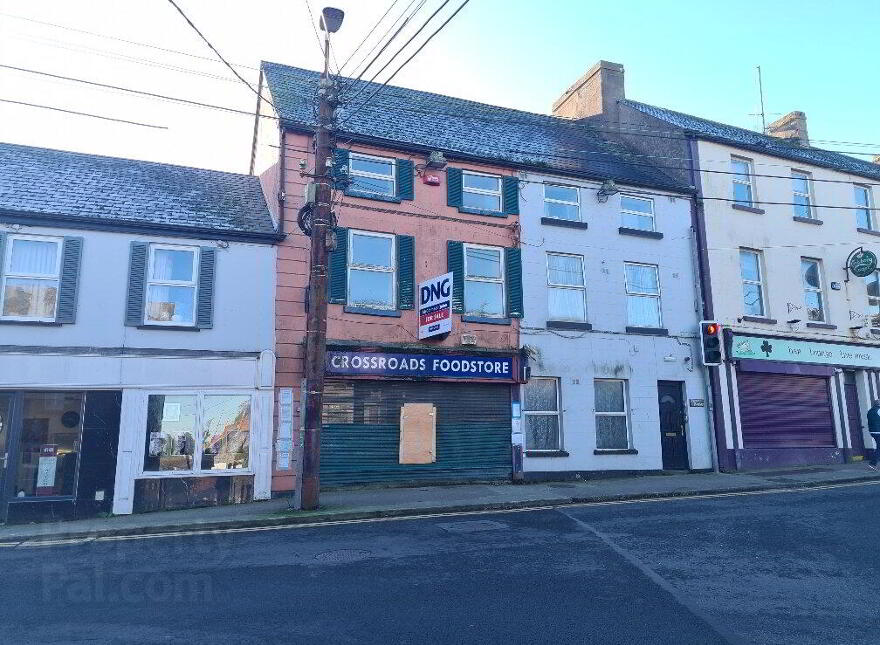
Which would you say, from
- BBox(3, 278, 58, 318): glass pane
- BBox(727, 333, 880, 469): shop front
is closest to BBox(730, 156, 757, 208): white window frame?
BBox(727, 333, 880, 469): shop front

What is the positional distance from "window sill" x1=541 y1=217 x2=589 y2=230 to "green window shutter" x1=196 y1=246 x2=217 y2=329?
9276 millimetres

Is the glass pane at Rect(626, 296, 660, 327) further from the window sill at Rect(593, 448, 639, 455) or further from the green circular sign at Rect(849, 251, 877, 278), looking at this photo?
the green circular sign at Rect(849, 251, 877, 278)

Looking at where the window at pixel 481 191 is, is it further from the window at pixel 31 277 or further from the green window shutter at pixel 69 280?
the window at pixel 31 277

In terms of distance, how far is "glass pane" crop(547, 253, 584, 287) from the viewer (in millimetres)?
18438

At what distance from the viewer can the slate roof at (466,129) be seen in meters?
17.5

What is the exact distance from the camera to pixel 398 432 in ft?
52.1

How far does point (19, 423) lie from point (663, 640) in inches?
500

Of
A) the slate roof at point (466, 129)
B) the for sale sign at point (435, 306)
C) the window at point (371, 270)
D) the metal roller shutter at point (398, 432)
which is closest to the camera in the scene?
the for sale sign at point (435, 306)

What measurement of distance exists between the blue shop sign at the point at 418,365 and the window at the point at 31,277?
239 inches

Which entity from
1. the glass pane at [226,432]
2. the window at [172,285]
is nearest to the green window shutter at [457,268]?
the glass pane at [226,432]

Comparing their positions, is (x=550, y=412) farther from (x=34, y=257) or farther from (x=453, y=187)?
(x=34, y=257)

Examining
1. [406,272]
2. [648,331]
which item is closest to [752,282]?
[648,331]

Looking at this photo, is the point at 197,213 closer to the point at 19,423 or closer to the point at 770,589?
the point at 19,423

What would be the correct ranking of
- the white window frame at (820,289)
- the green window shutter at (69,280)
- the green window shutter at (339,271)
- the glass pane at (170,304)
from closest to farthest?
the green window shutter at (69,280) < the glass pane at (170,304) < the green window shutter at (339,271) < the white window frame at (820,289)
